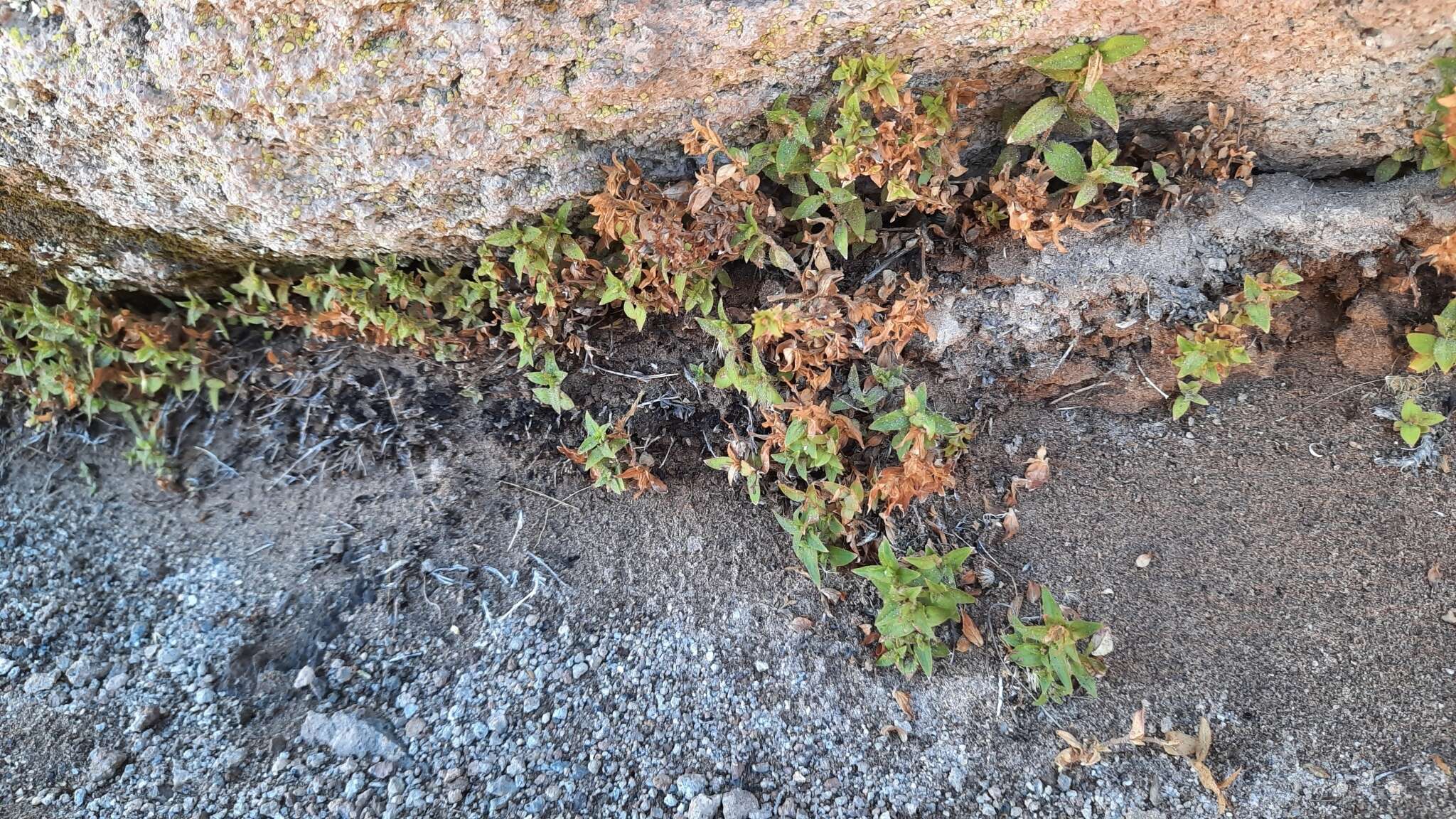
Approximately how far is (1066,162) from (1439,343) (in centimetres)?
98

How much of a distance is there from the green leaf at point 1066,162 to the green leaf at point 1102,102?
15 centimetres

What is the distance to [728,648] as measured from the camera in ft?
7.97

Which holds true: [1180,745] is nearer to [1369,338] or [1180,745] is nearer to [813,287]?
[1369,338]

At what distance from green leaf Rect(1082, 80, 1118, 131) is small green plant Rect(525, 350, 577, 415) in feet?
5.14

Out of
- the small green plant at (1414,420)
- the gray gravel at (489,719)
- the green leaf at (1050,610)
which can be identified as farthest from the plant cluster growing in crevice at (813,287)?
the small green plant at (1414,420)

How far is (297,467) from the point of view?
2918 millimetres

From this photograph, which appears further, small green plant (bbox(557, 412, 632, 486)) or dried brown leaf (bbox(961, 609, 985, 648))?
small green plant (bbox(557, 412, 632, 486))

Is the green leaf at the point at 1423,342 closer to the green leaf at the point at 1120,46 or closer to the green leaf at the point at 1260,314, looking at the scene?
the green leaf at the point at 1260,314

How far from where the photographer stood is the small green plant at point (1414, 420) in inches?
84.0

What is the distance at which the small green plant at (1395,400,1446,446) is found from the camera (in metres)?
2.13

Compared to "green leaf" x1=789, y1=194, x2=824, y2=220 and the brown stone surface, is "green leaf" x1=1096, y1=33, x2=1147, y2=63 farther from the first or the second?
the brown stone surface

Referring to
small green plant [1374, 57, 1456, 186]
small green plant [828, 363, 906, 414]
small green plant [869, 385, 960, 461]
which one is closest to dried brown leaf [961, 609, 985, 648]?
small green plant [869, 385, 960, 461]

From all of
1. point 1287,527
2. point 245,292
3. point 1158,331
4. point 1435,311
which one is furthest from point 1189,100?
point 245,292

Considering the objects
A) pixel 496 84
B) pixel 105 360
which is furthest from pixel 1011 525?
pixel 105 360
